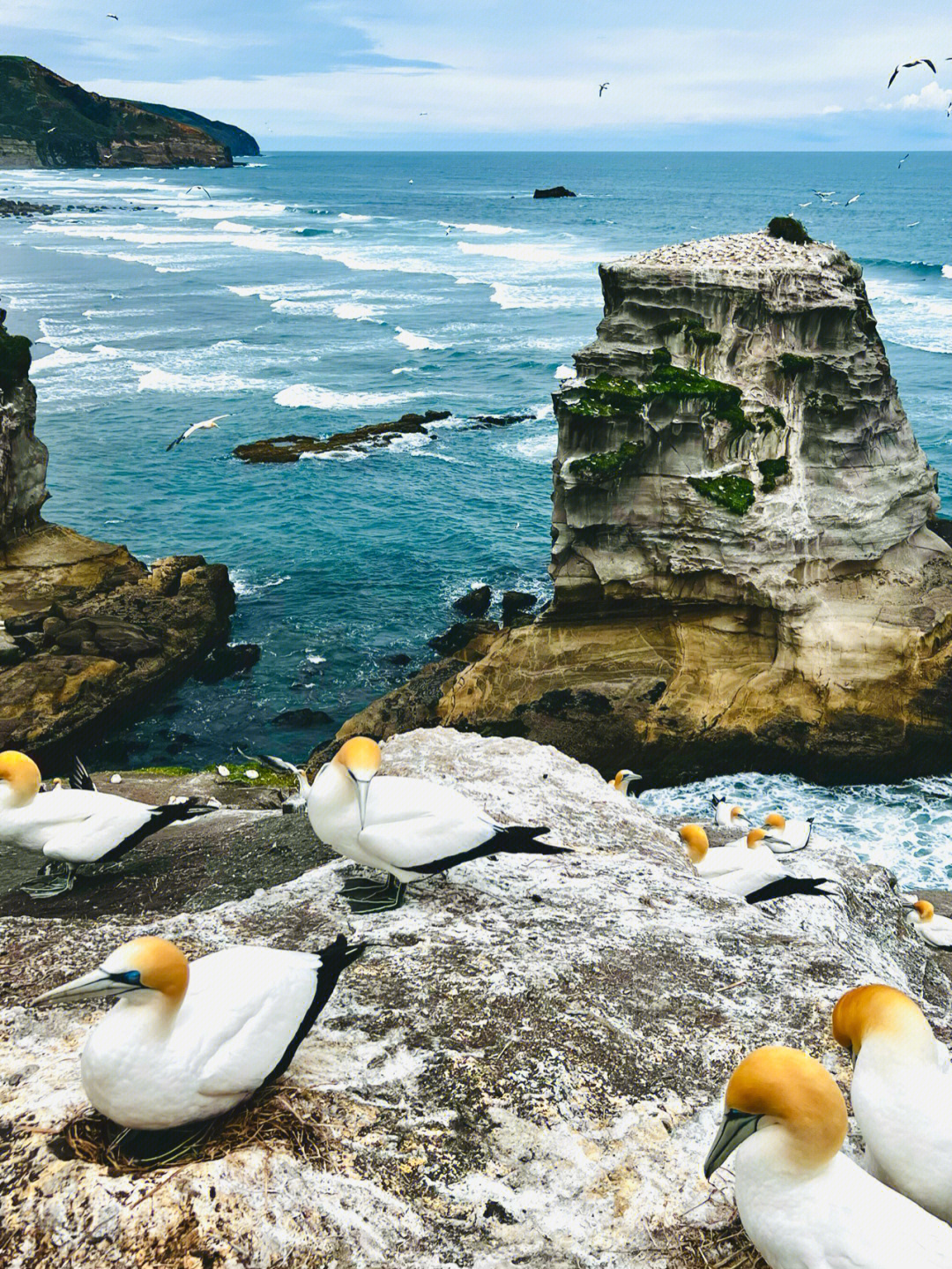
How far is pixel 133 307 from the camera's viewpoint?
217 feet

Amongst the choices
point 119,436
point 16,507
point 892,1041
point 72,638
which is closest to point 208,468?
point 119,436

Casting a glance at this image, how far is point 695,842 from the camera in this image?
11.5 m

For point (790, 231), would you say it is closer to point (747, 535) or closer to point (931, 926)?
point (747, 535)

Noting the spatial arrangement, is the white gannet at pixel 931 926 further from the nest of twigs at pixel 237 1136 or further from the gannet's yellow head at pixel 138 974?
the gannet's yellow head at pixel 138 974

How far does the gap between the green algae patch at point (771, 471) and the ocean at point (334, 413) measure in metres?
5.87

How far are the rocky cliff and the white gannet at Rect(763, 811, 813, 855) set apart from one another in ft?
21.8

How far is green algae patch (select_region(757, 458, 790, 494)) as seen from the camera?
68.7ft

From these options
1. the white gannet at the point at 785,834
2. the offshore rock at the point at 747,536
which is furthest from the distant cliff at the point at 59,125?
the white gannet at the point at 785,834

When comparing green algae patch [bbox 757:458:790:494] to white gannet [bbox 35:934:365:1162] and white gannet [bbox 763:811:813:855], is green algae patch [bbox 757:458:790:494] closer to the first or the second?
white gannet [bbox 763:811:813:855]

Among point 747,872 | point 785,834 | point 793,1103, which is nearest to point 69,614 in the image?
point 785,834

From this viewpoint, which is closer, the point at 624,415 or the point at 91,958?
the point at 91,958

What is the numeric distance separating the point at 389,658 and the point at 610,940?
21.1 meters

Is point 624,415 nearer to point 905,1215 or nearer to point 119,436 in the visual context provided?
point 905,1215

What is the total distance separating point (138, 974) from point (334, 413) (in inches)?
1767
